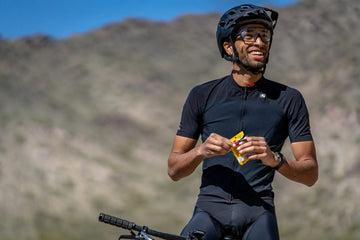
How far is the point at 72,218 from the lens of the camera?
142 ft

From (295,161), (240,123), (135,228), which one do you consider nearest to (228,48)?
(240,123)

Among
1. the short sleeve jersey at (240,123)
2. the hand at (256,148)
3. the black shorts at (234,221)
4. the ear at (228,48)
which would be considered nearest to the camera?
the hand at (256,148)

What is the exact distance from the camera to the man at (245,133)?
4.73 meters

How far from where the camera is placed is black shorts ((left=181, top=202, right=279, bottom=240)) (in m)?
4.68

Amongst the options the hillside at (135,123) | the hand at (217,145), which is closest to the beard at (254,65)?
the hand at (217,145)

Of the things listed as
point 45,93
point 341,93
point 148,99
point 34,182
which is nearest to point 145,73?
point 148,99

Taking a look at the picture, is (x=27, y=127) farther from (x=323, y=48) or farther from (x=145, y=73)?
(x=323, y=48)

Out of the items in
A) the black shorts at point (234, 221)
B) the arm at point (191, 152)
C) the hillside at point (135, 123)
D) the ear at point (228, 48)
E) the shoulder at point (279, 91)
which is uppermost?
the hillside at point (135, 123)

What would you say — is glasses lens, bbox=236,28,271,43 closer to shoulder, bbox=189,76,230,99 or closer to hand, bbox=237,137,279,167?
shoulder, bbox=189,76,230,99

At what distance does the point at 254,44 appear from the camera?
202 inches

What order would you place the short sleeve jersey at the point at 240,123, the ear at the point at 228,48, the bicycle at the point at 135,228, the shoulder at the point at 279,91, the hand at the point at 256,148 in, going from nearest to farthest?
1. the bicycle at the point at 135,228
2. the hand at the point at 256,148
3. the short sleeve jersey at the point at 240,123
4. the shoulder at the point at 279,91
5. the ear at the point at 228,48

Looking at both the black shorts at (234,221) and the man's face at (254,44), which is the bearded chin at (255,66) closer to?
the man's face at (254,44)

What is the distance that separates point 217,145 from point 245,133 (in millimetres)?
564

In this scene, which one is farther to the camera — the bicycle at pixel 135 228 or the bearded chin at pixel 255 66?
the bearded chin at pixel 255 66
